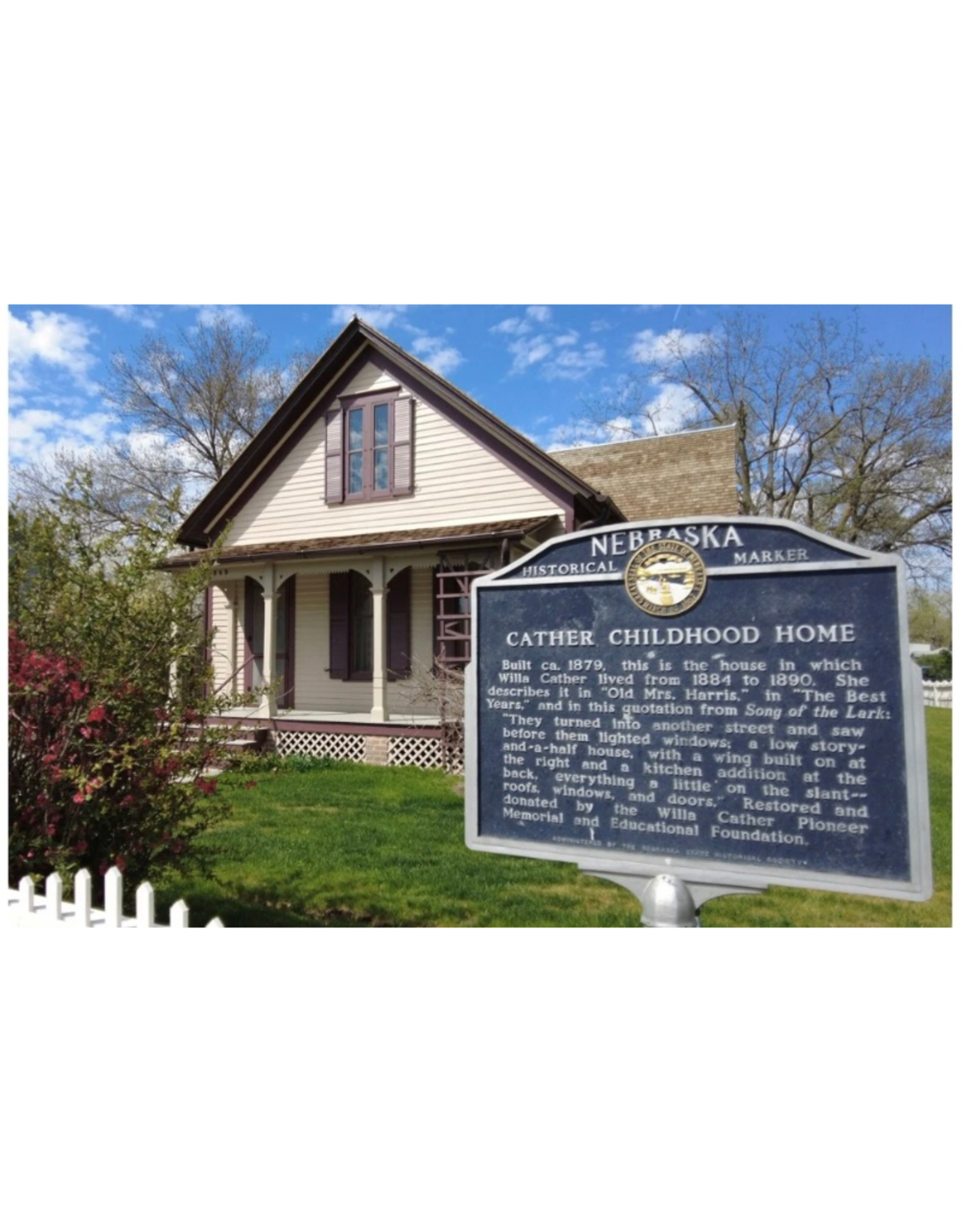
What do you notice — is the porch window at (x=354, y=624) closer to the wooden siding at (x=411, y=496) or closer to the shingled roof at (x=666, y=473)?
the wooden siding at (x=411, y=496)

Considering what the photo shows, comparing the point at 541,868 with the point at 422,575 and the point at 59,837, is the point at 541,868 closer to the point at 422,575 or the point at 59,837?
the point at 59,837

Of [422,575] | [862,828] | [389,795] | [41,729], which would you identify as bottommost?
[389,795]

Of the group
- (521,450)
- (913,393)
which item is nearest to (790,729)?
(521,450)

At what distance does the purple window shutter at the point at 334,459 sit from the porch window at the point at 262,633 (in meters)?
2.37

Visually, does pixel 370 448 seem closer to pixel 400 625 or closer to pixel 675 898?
pixel 400 625

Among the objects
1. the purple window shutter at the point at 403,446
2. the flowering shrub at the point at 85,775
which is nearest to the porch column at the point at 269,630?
the purple window shutter at the point at 403,446

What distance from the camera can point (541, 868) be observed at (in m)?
6.43

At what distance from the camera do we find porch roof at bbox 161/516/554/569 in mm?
11719

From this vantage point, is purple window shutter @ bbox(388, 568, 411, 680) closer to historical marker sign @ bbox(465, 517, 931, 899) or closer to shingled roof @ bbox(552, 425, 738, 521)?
shingled roof @ bbox(552, 425, 738, 521)

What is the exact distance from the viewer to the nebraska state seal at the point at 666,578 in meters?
3.27

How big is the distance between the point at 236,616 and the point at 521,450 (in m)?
7.45

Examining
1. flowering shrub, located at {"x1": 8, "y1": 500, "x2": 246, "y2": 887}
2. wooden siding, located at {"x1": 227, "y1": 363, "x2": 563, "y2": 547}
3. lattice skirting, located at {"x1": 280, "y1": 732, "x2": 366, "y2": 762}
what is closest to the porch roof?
wooden siding, located at {"x1": 227, "y1": 363, "x2": 563, "y2": 547}

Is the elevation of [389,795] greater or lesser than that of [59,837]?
lesser

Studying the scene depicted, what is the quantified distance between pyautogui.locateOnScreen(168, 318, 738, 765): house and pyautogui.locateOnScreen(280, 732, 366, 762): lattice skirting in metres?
0.03
